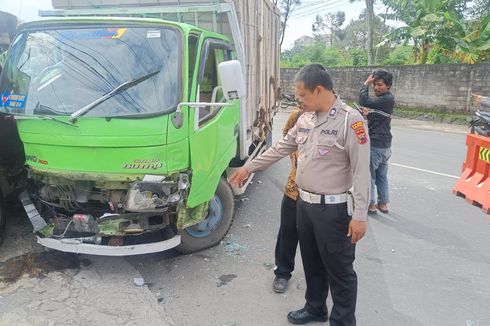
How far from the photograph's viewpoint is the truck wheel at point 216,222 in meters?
4.29

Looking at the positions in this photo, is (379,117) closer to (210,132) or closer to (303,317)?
(210,132)

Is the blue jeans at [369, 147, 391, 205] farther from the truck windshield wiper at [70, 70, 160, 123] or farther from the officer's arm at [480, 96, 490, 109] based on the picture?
the truck windshield wiper at [70, 70, 160, 123]

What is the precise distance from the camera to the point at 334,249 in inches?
110

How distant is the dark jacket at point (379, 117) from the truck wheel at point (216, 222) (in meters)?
2.00

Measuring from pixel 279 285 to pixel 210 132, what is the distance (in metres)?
1.44

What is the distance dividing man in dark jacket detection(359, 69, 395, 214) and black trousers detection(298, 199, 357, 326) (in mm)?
2605

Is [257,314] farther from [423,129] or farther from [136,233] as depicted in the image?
[423,129]

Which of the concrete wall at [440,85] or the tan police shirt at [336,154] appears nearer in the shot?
the tan police shirt at [336,154]

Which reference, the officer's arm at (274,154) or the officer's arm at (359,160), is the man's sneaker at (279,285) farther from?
the officer's arm at (359,160)

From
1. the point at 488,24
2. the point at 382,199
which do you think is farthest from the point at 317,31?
the point at 382,199

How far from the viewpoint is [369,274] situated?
4012 millimetres

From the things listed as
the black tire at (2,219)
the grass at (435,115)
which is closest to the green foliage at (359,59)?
the grass at (435,115)

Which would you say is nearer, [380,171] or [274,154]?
[274,154]

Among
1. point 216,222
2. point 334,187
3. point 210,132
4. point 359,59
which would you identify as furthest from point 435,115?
point 334,187
